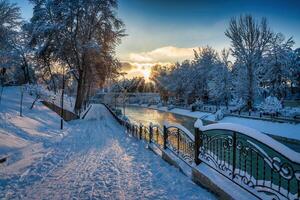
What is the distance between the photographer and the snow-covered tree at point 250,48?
34656 millimetres

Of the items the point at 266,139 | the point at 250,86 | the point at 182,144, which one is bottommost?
the point at 182,144

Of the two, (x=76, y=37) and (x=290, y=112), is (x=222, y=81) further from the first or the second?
(x=76, y=37)

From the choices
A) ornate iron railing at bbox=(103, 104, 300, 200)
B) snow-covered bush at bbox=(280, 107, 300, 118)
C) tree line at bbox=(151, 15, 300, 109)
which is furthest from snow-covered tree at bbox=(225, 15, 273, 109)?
ornate iron railing at bbox=(103, 104, 300, 200)

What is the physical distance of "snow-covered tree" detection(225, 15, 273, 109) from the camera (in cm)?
3466

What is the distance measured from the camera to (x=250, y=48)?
35.0 m

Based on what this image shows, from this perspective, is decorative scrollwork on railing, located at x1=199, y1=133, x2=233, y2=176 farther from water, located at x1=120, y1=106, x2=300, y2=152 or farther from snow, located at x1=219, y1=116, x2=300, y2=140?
snow, located at x1=219, y1=116, x2=300, y2=140

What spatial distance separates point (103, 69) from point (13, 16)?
15046 mm

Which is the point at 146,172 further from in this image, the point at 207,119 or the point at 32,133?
the point at 207,119

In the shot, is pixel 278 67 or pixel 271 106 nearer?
pixel 271 106

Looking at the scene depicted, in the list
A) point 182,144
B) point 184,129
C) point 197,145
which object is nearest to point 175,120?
point 182,144

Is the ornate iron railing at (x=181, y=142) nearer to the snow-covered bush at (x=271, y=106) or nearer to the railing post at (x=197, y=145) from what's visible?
the railing post at (x=197, y=145)

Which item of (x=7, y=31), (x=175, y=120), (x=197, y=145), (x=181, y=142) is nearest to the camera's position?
(x=197, y=145)

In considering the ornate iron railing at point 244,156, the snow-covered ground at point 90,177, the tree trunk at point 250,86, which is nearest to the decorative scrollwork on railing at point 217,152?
the ornate iron railing at point 244,156

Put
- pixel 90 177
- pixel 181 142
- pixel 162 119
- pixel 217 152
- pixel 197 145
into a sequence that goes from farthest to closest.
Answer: pixel 162 119, pixel 181 142, pixel 90 177, pixel 197 145, pixel 217 152
